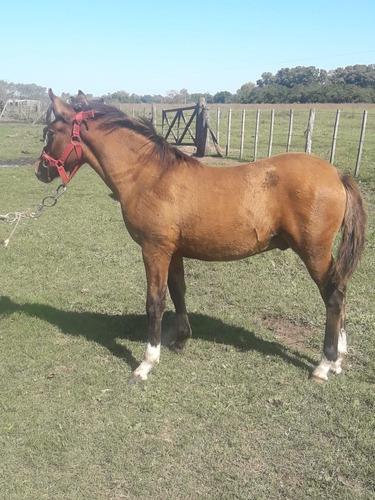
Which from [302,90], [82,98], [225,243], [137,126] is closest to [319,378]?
[225,243]

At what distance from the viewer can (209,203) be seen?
404 centimetres

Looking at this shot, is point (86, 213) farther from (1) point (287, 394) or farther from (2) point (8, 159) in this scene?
(2) point (8, 159)

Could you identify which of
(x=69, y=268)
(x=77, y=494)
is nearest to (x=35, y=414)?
(x=77, y=494)

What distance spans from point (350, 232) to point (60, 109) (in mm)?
2705

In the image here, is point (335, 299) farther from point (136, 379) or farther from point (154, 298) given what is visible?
point (136, 379)

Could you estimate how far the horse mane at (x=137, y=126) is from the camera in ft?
13.9

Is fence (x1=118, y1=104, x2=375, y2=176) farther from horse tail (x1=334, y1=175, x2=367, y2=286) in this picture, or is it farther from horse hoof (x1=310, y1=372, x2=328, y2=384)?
horse hoof (x1=310, y1=372, x2=328, y2=384)

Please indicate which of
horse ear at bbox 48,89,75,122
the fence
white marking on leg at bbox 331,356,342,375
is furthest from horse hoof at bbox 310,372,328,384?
the fence

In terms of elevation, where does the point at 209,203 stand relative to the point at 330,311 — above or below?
above

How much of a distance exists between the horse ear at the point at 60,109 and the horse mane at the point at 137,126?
0.27 ft

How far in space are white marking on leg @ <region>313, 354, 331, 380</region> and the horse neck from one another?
2.17 meters

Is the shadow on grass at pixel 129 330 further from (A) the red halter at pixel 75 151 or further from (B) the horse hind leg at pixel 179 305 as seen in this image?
(A) the red halter at pixel 75 151

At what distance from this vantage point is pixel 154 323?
14.3 feet

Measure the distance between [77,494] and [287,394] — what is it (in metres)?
1.85
